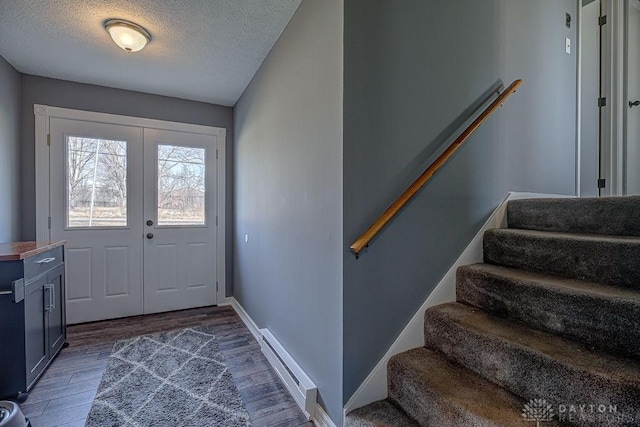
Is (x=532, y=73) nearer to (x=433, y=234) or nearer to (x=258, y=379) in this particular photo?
(x=433, y=234)

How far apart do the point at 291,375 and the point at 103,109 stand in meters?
3.38

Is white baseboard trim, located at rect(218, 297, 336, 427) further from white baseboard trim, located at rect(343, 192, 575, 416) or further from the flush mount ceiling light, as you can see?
the flush mount ceiling light

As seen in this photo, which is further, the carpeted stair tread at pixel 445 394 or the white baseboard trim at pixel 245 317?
the white baseboard trim at pixel 245 317

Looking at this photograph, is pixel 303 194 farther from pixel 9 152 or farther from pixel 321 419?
pixel 9 152

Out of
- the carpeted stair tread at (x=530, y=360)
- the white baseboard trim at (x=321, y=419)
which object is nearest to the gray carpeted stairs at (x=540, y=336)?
the carpeted stair tread at (x=530, y=360)

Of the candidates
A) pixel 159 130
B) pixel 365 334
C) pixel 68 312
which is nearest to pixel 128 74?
pixel 159 130

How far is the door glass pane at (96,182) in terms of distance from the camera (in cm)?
305

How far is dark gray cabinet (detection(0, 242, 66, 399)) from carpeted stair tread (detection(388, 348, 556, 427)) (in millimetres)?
2333

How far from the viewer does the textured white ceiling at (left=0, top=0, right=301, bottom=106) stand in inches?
77.2

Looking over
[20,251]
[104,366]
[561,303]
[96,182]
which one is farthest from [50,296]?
[561,303]

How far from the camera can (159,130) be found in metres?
3.38

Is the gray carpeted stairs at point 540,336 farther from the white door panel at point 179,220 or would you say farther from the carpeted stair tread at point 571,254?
the white door panel at point 179,220

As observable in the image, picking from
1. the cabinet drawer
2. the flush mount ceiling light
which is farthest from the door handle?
the flush mount ceiling light

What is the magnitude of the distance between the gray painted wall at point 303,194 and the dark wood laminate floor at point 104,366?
0.86ft
